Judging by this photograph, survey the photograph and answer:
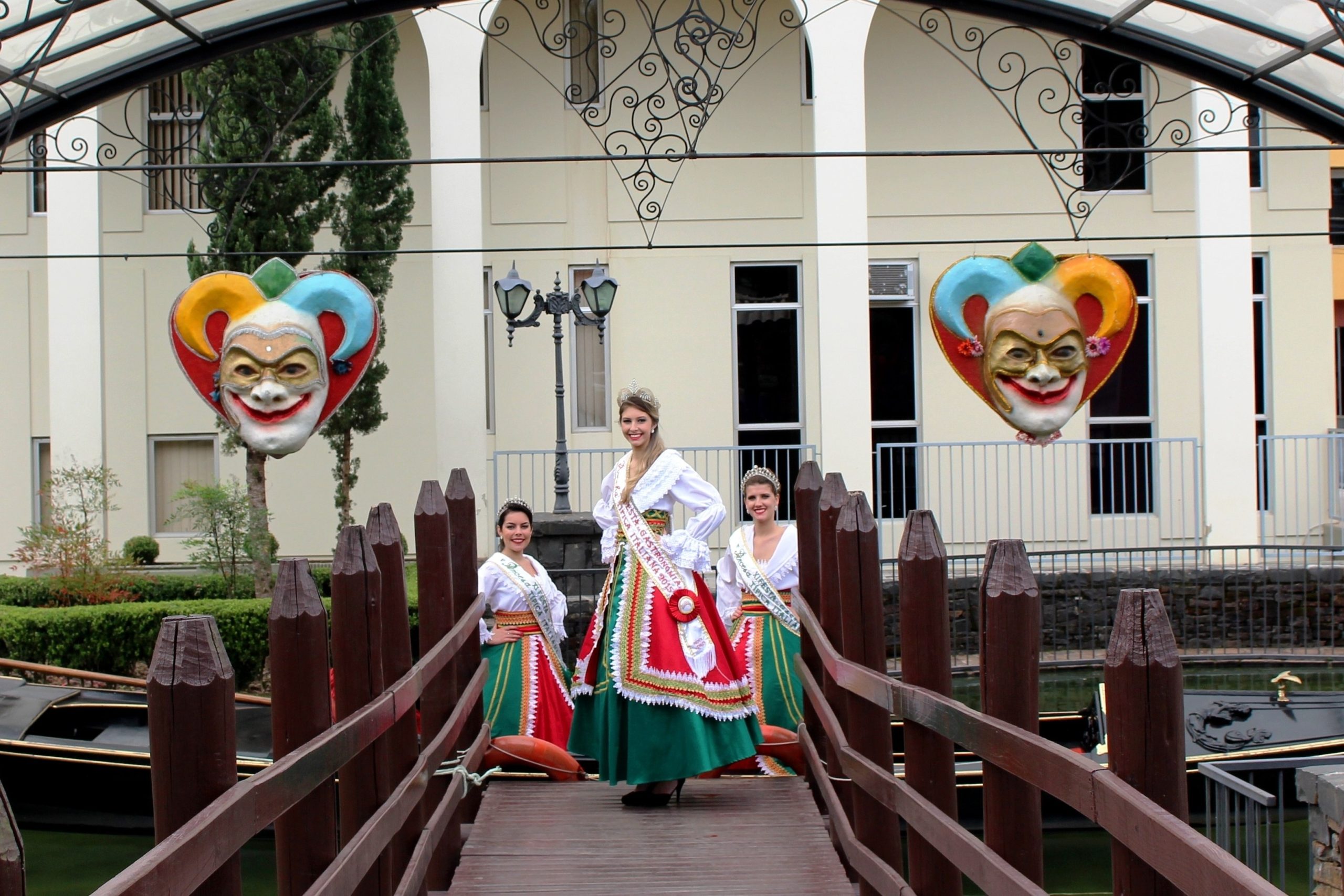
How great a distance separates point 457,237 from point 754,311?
4187 mm

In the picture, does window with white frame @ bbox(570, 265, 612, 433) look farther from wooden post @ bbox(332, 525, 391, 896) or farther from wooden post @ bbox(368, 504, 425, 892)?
wooden post @ bbox(332, 525, 391, 896)

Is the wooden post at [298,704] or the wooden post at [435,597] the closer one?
the wooden post at [298,704]

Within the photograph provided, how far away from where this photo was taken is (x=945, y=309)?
772 cm

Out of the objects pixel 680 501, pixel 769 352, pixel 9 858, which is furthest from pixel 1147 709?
pixel 769 352

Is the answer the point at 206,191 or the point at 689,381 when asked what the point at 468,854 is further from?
the point at 689,381

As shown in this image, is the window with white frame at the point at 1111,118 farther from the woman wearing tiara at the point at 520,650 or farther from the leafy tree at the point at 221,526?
the woman wearing tiara at the point at 520,650

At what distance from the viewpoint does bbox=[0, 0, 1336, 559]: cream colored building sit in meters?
16.7

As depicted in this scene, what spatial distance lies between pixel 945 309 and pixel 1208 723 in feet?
12.5

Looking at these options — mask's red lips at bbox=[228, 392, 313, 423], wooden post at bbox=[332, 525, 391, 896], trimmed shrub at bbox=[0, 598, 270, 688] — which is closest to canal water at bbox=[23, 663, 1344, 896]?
trimmed shrub at bbox=[0, 598, 270, 688]

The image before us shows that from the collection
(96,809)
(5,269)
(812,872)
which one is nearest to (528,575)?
(812,872)

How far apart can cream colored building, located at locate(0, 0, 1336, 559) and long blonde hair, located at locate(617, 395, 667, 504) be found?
395 inches

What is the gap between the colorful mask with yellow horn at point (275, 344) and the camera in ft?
23.1

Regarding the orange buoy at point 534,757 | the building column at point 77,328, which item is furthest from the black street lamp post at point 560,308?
the orange buoy at point 534,757

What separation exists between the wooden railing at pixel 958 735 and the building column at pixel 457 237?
29.7ft
